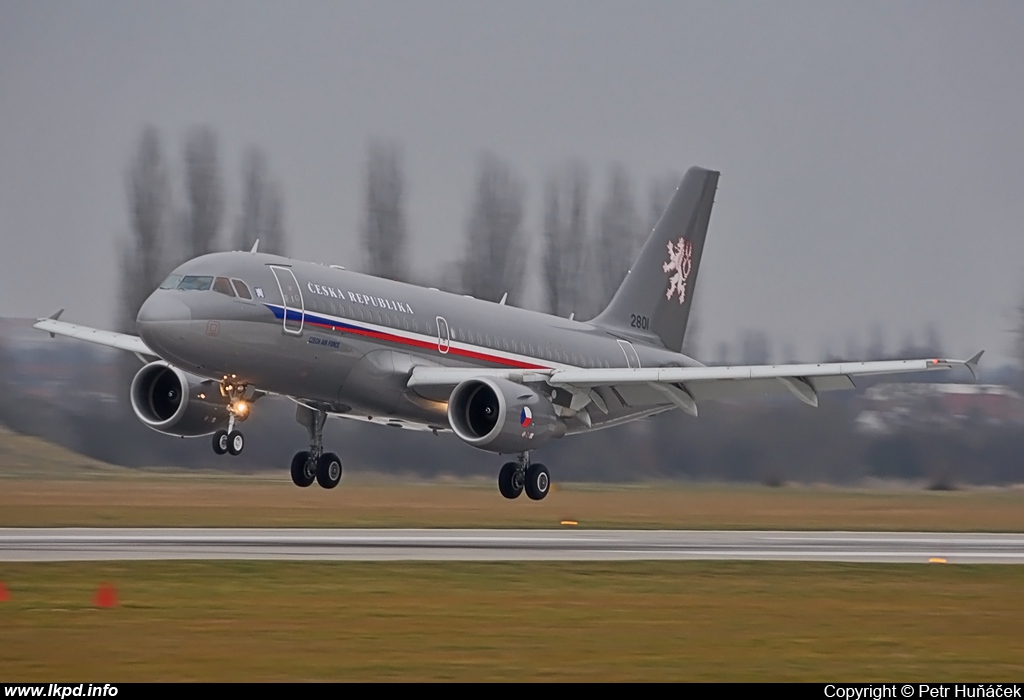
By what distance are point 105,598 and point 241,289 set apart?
1111 cm

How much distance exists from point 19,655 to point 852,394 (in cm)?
3620

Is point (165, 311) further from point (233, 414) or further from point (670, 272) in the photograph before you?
point (670, 272)

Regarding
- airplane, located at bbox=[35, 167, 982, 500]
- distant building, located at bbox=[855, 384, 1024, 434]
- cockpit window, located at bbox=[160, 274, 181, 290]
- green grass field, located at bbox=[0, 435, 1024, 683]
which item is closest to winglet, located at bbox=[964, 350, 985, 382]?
airplane, located at bbox=[35, 167, 982, 500]

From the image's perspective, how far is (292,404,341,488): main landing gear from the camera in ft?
105

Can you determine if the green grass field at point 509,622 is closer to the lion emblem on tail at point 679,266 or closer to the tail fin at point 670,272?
the tail fin at point 670,272

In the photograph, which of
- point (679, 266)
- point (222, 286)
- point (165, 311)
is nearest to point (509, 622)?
point (165, 311)

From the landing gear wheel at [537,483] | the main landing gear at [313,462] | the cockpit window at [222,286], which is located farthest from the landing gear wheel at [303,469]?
the cockpit window at [222,286]

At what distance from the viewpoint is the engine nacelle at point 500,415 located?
2939cm

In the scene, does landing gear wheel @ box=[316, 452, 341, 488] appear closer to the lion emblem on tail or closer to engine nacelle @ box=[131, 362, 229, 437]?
engine nacelle @ box=[131, 362, 229, 437]

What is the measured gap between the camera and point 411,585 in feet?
62.8

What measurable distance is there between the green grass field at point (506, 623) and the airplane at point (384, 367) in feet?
23.6

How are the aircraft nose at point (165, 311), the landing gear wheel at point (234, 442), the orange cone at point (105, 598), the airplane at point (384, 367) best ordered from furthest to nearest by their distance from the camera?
1. the landing gear wheel at point (234, 442)
2. the airplane at point (384, 367)
3. the aircraft nose at point (165, 311)
4. the orange cone at point (105, 598)

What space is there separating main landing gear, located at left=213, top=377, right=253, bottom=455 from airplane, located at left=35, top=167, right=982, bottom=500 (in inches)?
1.1
